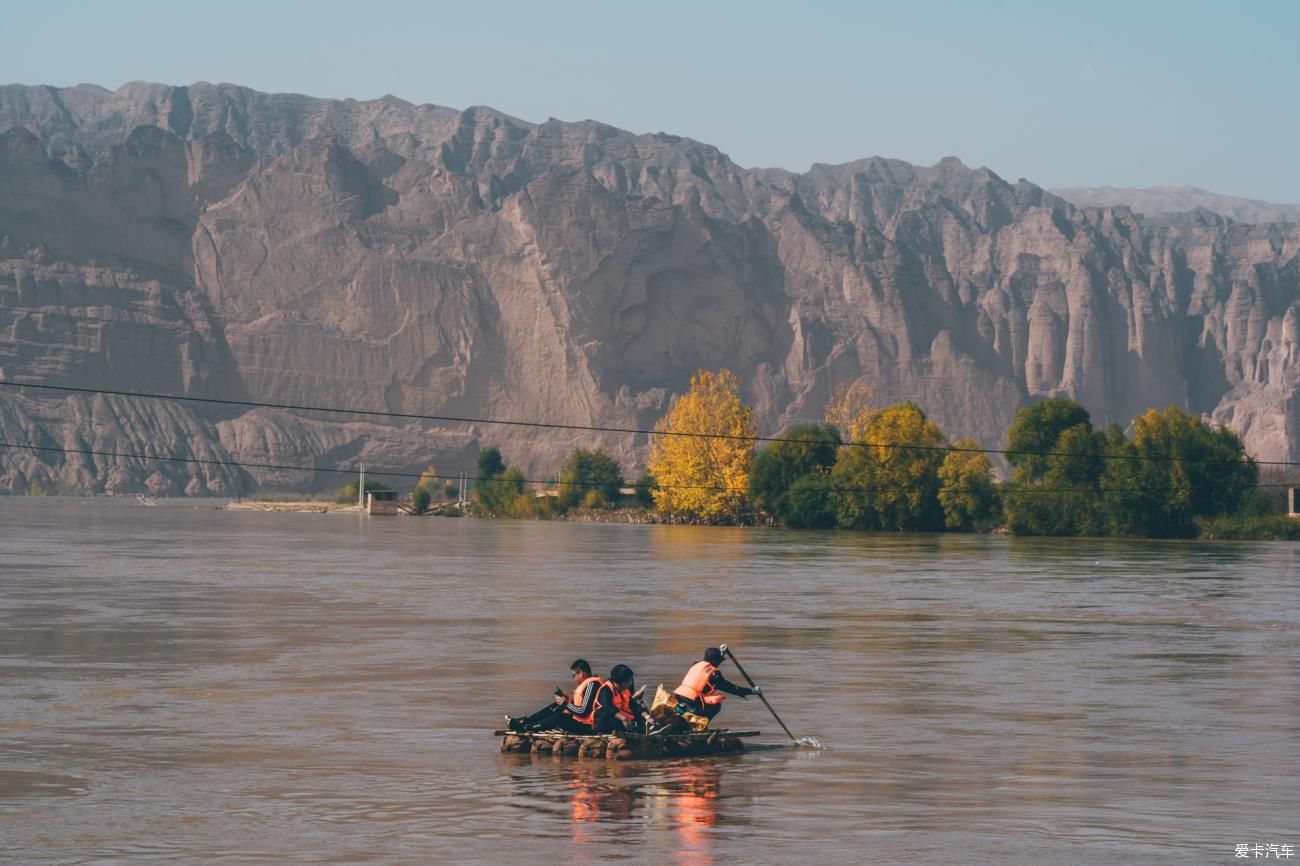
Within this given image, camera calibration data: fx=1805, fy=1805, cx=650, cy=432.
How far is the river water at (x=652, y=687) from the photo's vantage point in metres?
19.1

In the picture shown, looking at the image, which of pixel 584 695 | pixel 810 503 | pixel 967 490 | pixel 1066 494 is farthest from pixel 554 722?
pixel 810 503

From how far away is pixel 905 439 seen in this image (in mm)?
129625

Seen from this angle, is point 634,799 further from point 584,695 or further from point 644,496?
point 644,496

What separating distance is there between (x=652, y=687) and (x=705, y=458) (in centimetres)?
12446

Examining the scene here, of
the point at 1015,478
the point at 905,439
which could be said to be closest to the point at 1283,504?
the point at 1015,478

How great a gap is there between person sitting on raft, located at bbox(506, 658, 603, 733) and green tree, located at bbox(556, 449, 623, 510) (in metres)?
153

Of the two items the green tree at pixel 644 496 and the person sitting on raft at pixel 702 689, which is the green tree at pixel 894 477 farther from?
the person sitting on raft at pixel 702 689

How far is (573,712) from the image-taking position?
24016 mm

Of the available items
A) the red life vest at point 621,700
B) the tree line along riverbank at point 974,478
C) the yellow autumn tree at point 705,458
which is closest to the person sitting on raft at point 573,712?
the red life vest at point 621,700

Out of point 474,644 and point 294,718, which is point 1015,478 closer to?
point 474,644

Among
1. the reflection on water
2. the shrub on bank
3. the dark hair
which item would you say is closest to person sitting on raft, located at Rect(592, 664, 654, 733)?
the dark hair

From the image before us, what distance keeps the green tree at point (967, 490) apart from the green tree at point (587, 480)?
186 ft

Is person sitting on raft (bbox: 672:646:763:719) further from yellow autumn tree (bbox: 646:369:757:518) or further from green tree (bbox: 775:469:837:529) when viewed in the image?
yellow autumn tree (bbox: 646:369:757:518)

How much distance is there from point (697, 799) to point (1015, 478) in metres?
110
